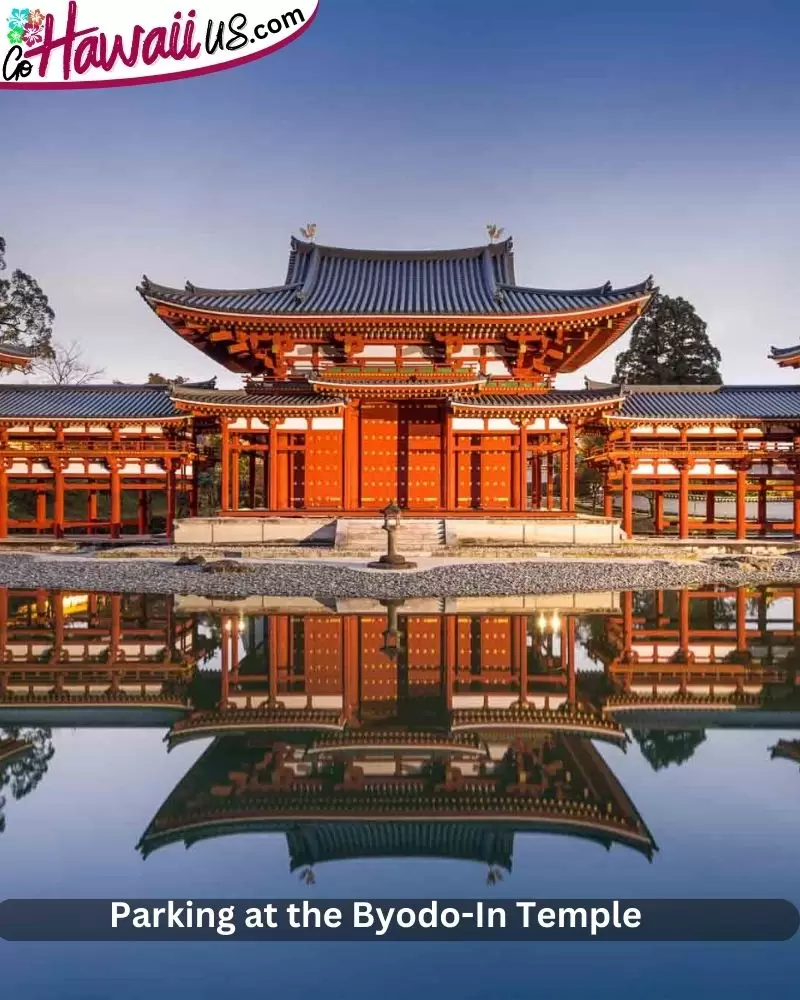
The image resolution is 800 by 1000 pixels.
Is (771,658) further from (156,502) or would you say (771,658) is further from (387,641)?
(156,502)

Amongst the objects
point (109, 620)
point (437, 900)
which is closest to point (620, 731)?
point (437, 900)

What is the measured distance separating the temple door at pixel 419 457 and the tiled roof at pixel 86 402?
9979mm

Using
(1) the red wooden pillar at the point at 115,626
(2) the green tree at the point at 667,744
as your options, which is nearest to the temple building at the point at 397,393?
(1) the red wooden pillar at the point at 115,626

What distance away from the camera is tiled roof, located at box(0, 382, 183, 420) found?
27.3m

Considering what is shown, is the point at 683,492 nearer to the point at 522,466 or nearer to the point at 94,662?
the point at 522,466

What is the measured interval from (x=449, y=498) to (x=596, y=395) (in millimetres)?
7089

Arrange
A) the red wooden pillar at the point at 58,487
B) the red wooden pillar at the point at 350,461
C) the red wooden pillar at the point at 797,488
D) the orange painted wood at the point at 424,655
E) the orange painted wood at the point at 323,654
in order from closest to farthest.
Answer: the orange painted wood at the point at 424,655 < the orange painted wood at the point at 323,654 < the red wooden pillar at the point at 350,461 < the red wooden pillar at the point at 797,488 < the red wooden pillar at the point at 58,487

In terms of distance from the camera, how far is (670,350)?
183ft

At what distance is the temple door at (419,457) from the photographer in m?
26.6

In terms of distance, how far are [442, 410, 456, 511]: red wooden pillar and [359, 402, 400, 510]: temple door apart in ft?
7.64

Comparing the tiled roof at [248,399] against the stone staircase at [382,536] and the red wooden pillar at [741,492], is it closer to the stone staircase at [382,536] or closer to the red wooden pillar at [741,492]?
the stone staircase at [382,536]

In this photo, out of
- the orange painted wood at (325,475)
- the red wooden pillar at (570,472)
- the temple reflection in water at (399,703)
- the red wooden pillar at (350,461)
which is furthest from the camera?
the orange painted wood at (325,475)

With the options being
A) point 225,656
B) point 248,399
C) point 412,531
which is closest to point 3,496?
point 248,399

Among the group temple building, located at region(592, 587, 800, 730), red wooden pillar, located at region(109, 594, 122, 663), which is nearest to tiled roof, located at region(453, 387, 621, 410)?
temple building, located at region(592, 587, 800, 730)
